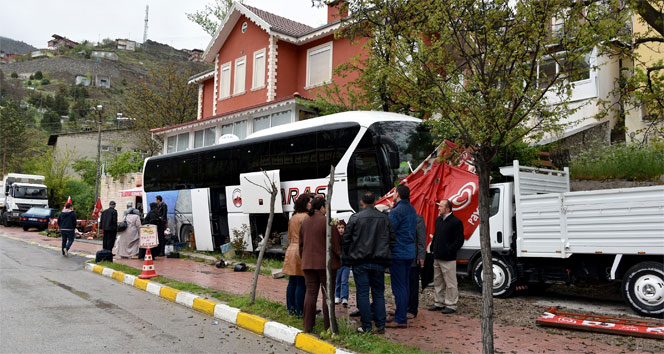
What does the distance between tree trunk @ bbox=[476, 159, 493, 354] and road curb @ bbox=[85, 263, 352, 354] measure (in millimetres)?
1574

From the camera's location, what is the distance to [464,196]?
31.3 ft

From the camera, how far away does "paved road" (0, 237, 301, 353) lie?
5758 mm

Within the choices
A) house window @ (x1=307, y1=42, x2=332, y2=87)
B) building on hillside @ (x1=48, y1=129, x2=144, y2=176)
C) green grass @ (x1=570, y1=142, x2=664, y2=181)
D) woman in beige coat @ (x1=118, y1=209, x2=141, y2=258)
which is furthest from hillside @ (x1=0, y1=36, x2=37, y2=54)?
green grass @ (x1=570, y1=142, x2=664, y2=181)

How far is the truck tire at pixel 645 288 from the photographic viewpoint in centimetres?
714

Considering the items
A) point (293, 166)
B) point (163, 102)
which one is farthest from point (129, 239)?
point (163, 102)

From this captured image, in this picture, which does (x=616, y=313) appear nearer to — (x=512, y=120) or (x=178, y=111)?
(x=512, y=120)

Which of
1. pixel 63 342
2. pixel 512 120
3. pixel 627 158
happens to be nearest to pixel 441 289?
pixel 512 120

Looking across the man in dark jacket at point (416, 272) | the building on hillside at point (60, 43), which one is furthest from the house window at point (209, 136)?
the building on hillside at point (60, 43)

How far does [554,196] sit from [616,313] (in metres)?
2.15

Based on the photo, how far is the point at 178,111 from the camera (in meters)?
36.3

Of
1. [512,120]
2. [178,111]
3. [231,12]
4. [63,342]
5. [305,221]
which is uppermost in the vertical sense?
[231,12]

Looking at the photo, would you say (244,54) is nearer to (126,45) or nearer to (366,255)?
(366,255)

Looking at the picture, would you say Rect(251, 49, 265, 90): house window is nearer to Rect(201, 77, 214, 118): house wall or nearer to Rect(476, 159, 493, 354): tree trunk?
Rect(201, 77, 214, 118): house wall

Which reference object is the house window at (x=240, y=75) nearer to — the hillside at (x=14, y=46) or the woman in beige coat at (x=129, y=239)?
the woman in beige coat at (x=129, y=239)
